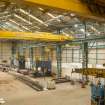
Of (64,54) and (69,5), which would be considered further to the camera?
(64,54)

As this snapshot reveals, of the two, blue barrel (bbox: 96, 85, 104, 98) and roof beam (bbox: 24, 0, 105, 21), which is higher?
roof beam (bbox: 24, 0, 105, 21)

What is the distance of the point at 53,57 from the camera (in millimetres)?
28719

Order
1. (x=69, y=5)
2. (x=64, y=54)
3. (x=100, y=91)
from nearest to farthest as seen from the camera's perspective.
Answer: (x=69, y=5) < (x=100, y=91) < (x=64, y=54)

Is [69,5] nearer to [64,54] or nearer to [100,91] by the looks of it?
[100,91]

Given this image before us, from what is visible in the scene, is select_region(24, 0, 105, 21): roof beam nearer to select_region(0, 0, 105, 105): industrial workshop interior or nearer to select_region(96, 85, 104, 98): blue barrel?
select_region(0, 0, 105, 105): industrial workshop interior

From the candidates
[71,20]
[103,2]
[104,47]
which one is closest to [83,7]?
[103,2]

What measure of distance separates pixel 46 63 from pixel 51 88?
24.3ft

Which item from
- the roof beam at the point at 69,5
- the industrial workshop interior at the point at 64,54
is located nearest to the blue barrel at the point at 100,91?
the industrial workshop interior at the point at 64,54

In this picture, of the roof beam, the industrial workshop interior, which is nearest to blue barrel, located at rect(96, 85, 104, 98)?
the industrial workshop interior

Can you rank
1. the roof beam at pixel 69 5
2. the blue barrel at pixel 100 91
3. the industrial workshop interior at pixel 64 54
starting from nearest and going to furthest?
the roof beam at pixel 69 5 → the industrial workshop interior at pixel 64 54 → the blue barrel at pixel 100 91

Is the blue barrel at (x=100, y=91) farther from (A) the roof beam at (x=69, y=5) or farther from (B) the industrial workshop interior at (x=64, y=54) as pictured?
(A) the roof beam at (x=69, y=5)

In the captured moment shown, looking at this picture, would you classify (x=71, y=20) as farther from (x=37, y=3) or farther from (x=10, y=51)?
(x=10, y=51)

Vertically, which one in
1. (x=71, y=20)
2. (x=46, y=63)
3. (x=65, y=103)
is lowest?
(x=65, y=103)

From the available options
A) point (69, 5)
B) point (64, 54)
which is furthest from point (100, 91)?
point (64, 54)
